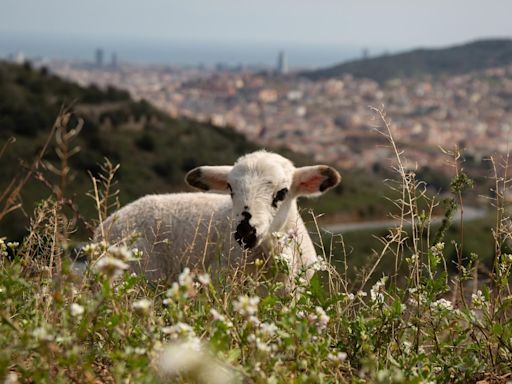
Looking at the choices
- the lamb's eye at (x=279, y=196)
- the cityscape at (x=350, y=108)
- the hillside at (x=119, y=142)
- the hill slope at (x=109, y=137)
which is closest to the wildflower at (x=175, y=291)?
the lamb's eye at (x=279, y=196)

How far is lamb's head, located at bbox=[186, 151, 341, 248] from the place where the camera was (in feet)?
17.3

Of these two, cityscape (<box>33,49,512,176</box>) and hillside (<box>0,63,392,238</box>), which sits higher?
hillside (<box>0,63,392,238</box>)

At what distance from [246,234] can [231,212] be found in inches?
29.8

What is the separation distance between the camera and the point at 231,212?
5883mm

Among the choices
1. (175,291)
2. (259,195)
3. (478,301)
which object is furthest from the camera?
(259,195)

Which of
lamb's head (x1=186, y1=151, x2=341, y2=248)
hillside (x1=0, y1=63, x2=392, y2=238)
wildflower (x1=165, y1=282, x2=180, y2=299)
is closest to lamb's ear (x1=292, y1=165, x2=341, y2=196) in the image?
lamb's head (x1=186, y1=151, x2=341, y2=248)

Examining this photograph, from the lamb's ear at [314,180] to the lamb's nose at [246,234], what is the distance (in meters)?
0.96

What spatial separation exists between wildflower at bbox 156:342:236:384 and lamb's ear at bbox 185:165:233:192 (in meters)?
3.89

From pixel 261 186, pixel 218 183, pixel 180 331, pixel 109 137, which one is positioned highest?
pixel 180 331

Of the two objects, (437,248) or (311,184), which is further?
(311,184)

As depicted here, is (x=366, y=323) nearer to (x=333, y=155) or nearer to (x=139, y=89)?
(x=333, y=155)

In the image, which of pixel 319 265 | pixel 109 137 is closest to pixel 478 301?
pixel 319 265

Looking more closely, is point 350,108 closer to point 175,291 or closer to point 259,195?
point 259,195

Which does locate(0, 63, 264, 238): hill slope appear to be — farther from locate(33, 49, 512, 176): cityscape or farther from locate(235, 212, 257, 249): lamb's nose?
locate(33, 49, 512, 176): cityscape
